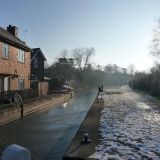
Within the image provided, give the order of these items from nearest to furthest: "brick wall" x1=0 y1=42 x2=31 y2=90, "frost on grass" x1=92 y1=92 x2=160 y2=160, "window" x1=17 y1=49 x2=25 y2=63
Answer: "frost on grass" x1=92 y1=92 x2=160 y2=160
"brick wall" x1=0 y1=42 x2=31 y2=90
"window" x1=17 y1=49 x2=25 y2=63

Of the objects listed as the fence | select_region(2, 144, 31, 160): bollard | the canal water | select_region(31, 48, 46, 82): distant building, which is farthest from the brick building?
select_region(2, 144, 31, 160): bollard

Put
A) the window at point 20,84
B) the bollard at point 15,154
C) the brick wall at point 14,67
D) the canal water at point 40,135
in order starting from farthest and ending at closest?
the window at point 20,84 < the brick wall at point 14,67 < the canal water at point 40,135 < the bollard at point 15,154

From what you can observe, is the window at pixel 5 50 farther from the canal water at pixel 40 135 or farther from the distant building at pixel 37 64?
the distant building at pixel 37 64

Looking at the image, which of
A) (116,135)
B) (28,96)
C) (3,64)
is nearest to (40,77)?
(28,96)

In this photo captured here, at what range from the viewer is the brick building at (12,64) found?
88.7ft

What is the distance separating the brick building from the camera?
88.7 ft

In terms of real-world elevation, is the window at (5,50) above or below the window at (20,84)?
above

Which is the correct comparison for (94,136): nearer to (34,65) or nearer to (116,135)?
(116,135)

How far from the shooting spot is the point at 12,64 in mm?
29344

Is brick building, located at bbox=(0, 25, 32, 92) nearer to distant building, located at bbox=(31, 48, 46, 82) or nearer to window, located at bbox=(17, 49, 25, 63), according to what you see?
window, located at bbox=(17, 49, 25, 63)

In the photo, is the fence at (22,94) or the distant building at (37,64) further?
the distant building at (37,64)

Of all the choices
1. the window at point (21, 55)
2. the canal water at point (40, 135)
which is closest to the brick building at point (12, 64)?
the window at point (21, 55)

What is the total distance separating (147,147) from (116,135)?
243cm

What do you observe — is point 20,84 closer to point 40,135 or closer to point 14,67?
point 14,67
